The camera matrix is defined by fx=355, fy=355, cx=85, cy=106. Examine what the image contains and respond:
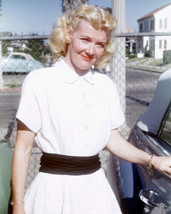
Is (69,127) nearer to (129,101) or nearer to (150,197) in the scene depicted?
(150,197)

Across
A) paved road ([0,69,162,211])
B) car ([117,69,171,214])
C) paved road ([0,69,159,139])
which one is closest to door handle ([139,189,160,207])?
car ([117,69,171,214])

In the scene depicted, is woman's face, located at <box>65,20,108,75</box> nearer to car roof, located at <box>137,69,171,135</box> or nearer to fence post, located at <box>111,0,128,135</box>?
car roof, located at <box>137,69,171,135</box>

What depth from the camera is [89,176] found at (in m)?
1.66

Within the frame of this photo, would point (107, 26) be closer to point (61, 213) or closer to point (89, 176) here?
point (89, 176)

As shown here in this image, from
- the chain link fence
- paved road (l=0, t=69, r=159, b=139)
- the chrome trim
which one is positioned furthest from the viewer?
paved road (l=0, t=69, r=159, b=139)

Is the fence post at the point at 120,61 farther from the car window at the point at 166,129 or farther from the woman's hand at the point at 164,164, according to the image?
the woman's hand at the point at 164,164

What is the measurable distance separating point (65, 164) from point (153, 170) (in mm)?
517

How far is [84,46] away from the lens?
165cm

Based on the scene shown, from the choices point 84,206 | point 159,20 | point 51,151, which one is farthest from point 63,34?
point 159,20

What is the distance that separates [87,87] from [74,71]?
0.33 ft

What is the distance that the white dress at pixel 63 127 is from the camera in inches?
62.8

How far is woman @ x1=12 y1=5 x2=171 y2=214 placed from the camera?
160 centimetres

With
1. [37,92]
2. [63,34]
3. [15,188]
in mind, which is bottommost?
[15,188]

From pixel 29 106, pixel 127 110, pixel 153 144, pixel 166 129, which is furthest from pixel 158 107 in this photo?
pixel 127 110
